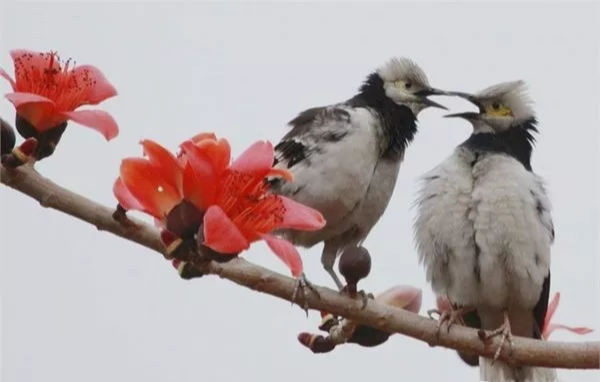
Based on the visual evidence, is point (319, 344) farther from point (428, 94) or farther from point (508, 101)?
point (508, 101)

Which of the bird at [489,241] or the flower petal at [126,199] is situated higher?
the bird at [489,241]

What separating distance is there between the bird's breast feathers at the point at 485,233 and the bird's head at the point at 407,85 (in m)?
0.47

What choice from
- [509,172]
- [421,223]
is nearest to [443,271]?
[421,223]

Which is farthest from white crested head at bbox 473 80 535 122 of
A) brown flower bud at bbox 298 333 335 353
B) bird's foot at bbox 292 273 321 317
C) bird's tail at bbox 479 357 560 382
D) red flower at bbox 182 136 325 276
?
red flower at bbox 182 136 325 276

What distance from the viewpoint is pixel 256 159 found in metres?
1.92

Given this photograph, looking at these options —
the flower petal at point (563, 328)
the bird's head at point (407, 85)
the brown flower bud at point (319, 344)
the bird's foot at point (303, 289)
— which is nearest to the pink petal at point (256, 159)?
the bird's foot at point (303, 289)

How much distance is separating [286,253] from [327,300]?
573mm

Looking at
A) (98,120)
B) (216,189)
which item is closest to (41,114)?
(98,120)

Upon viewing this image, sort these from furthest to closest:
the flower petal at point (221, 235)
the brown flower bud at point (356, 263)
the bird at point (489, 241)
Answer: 1. the bird at point (489, 241)
2. the brown flower bud at point (356, 263)
3. the flower petal at point (221, 235)

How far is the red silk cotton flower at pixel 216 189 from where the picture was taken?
1904 mm

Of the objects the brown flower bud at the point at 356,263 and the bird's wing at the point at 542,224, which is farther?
the bird's wing at the point at 542,224

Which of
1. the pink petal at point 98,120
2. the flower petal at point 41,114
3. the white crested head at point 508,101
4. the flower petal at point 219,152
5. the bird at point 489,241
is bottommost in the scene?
the flower petal at point 41,114

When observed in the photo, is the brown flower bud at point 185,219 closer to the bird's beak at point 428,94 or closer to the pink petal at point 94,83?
the pink petal at point 94,83

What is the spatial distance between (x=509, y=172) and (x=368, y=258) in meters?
2.18
